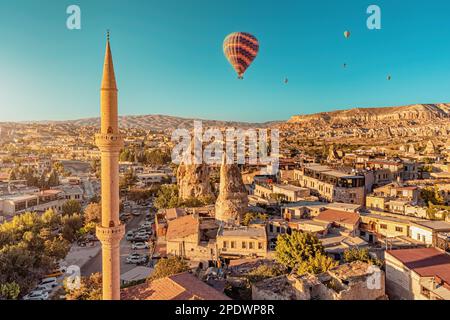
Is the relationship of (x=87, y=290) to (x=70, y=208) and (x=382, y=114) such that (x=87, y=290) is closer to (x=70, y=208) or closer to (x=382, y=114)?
(x=70, y=208)

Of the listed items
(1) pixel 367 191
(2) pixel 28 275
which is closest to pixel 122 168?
(1) pixel 367 191

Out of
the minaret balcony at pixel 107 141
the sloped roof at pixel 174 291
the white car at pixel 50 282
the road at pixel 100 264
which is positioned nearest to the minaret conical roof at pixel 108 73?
the minaret balcony at pixel 107 141

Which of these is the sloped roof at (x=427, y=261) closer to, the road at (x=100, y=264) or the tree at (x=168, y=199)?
the road at (x=100, y=264)

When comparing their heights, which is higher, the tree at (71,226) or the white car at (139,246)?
the tree at (71,226)

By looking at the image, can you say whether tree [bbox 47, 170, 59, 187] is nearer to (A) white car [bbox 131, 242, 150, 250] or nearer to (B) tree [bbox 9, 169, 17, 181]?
(B) tree [bbox 9, 169, 17, 181]

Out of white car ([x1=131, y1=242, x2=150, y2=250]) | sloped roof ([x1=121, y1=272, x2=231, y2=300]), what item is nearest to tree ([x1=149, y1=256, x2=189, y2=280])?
sloped roof ([x1=121, y1=272, x2=231, y2=300])
